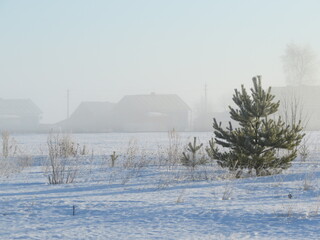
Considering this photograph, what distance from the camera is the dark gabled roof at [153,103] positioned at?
260 ft

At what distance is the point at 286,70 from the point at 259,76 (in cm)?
4928

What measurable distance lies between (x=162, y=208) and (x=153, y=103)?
7403 centimetres

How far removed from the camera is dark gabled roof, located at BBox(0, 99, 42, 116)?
81.5 meters

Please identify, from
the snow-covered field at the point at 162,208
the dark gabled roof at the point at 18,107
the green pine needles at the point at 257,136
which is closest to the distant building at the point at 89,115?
the dark gabled roof at the point at 18,107

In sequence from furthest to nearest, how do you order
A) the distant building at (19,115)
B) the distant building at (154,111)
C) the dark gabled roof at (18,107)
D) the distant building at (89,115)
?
1. the distant building at (89,115)
2. the dark gabled roof at (18,107)
3. the distant building at (19,115)
4. the distant building at (154,111)

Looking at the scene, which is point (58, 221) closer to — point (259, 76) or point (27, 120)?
point (259, 76)

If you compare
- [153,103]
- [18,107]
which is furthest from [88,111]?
[153,103]

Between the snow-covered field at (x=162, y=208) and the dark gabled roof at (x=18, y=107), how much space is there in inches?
2865

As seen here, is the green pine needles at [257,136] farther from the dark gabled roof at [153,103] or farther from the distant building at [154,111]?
the dark gabled roof at [153,103]

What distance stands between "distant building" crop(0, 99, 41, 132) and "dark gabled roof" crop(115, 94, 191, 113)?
47.2 ft

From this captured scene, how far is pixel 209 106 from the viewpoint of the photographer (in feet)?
413

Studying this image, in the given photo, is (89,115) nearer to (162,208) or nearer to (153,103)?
(153,103)

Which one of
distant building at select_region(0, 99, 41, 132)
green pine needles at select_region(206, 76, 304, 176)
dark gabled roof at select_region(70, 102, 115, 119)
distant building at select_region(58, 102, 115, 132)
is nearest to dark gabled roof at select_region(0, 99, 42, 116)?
distant building at select_region(0, 99, 41, 132)

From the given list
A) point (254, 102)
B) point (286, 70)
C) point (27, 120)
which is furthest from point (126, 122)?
point (254, 102)
